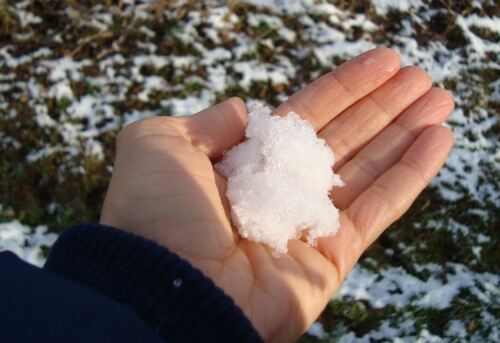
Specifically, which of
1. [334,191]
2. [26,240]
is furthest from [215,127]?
[26,240]

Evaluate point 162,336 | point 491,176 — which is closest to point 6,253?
point 162,336

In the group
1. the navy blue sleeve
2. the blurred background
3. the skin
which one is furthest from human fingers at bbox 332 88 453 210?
the navy blue sleeve

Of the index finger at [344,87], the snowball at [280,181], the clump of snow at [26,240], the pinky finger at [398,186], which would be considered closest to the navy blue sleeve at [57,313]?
the snowball at [280,181]

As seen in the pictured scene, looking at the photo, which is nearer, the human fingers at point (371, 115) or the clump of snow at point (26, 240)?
the human fingers at point (371, 115)

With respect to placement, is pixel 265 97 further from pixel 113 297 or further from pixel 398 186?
pixel 113 297

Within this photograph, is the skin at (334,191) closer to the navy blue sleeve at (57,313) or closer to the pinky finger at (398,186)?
the pinky finger at (398,186)
